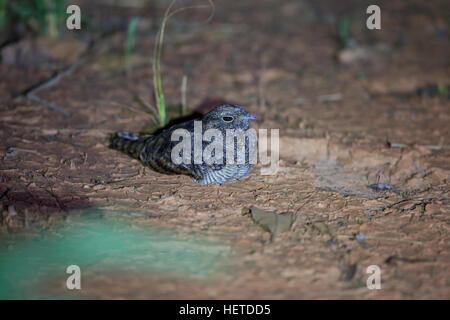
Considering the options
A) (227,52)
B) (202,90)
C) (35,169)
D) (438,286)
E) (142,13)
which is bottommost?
(438,286)

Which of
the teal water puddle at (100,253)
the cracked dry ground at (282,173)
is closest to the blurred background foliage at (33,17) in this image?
the cracked dry ground at (282,173)

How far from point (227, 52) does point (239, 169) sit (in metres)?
3.40

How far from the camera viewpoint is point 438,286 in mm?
2730

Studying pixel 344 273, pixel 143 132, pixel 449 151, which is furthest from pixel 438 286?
pixel 143 132

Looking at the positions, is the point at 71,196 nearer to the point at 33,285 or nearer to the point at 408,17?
the point at 33,285

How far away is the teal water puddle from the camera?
2.72 m

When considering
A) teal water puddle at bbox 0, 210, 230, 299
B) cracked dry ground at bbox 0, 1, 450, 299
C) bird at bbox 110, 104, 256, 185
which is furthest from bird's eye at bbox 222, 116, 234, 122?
teal water puddle at bbox 0, 210, 230, 299

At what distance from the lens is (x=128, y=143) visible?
4098 mm

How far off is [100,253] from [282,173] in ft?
5.27

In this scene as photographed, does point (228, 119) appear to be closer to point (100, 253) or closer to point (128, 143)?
point (128, 143)

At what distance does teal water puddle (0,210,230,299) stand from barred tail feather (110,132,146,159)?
0.93 meters

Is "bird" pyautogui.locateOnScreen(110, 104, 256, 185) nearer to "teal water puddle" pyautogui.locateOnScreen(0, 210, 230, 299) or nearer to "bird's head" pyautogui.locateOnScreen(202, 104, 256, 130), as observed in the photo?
"bird's head" pyautogui.locateOnScreen(202, 104, 256, 130)

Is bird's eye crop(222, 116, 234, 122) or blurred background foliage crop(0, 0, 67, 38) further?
blurred background foliage crop(0, 0, 67, 38)

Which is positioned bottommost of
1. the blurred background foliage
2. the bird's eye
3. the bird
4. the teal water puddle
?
the teal water puddle
